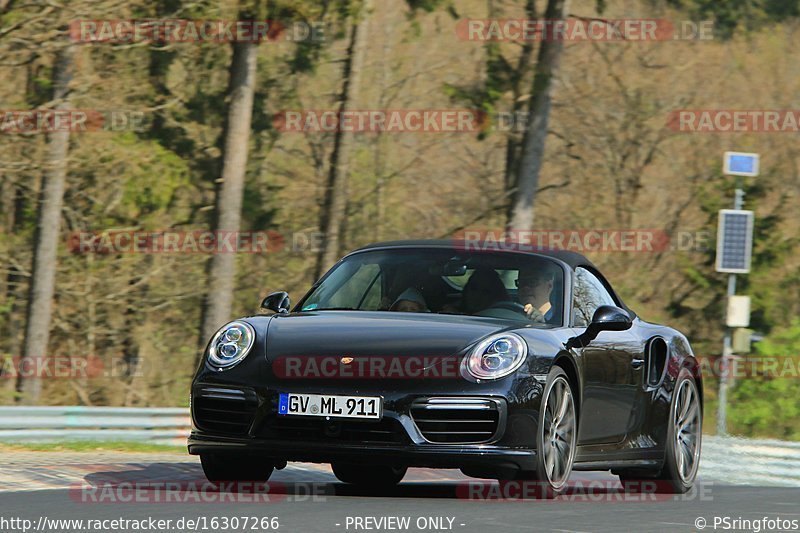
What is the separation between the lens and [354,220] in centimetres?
3600

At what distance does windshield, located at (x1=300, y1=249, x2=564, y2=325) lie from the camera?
8930 millimetres

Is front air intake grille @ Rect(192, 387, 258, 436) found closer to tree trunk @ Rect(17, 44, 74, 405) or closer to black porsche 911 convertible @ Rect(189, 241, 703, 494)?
black porsche 911 convertible @ Rect(189, 241, 703, 494)

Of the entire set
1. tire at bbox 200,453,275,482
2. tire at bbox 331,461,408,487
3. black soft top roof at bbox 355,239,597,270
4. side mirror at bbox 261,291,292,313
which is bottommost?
tire at bbox 331,461,408,487

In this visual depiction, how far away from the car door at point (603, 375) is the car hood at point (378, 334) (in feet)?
2.21

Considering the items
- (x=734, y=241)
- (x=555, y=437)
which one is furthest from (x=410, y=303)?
(x=734, y=241)

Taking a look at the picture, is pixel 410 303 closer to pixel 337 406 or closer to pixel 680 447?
pixel 337 406

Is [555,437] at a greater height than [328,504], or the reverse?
[555,437]

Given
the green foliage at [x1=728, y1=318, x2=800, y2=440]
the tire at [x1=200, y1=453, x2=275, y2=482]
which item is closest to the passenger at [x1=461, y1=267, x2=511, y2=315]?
the tire at [x1=200, y1=453, x2=275, y2=482]

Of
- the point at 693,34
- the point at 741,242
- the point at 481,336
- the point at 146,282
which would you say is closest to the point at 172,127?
the point at 146,282

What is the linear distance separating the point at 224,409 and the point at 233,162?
16.1 m

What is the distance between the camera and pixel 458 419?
7.79 meters

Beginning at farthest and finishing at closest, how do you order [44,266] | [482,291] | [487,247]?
[44,266]
[487,247]
[482,291]

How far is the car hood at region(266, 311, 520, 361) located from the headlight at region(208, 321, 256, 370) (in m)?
0.12

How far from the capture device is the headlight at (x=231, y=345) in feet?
26.7
